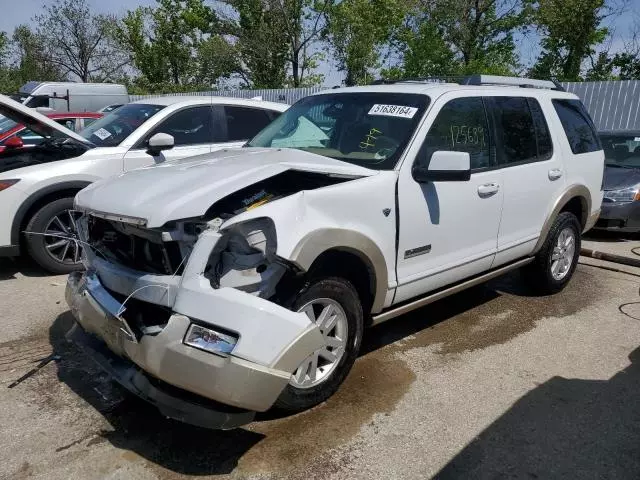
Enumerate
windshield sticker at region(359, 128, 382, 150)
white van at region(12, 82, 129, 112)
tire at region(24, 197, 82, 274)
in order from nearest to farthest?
windshield sticker at region(359, 128, 382, 150) < tire at region(24, 197, 82, 274) < white van at region(12, 82, 129, 112)

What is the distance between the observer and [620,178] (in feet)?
26.5

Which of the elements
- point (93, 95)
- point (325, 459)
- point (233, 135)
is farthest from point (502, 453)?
point (93, 95)

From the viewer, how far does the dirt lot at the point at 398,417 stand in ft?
9.21

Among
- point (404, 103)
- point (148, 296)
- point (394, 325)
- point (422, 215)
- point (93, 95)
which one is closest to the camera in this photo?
point (148, 296)

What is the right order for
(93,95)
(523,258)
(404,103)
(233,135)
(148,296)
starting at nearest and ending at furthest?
(148,296), (404,103), (523,258), (233,135), (93,95)

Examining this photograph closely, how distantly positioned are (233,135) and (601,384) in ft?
15.9

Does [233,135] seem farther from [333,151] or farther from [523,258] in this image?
[523,258]

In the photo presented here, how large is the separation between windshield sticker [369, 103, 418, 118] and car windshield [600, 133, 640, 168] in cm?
619

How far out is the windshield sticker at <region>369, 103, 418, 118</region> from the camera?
3852 mm

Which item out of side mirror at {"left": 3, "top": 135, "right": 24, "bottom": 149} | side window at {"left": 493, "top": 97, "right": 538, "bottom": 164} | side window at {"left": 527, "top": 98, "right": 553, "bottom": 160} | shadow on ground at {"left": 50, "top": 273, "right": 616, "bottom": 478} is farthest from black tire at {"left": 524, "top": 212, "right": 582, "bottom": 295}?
side mirror at {"left": 3, "top": 135, "right": 24, "bottom": 149}

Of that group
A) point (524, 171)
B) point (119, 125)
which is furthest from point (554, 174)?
point (119, 125)

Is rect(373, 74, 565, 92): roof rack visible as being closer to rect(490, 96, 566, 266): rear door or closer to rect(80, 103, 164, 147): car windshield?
rect(490, 96, 566, 266): rear door

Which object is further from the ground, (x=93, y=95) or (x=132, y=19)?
(x=132, y=19)

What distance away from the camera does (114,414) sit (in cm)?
322
